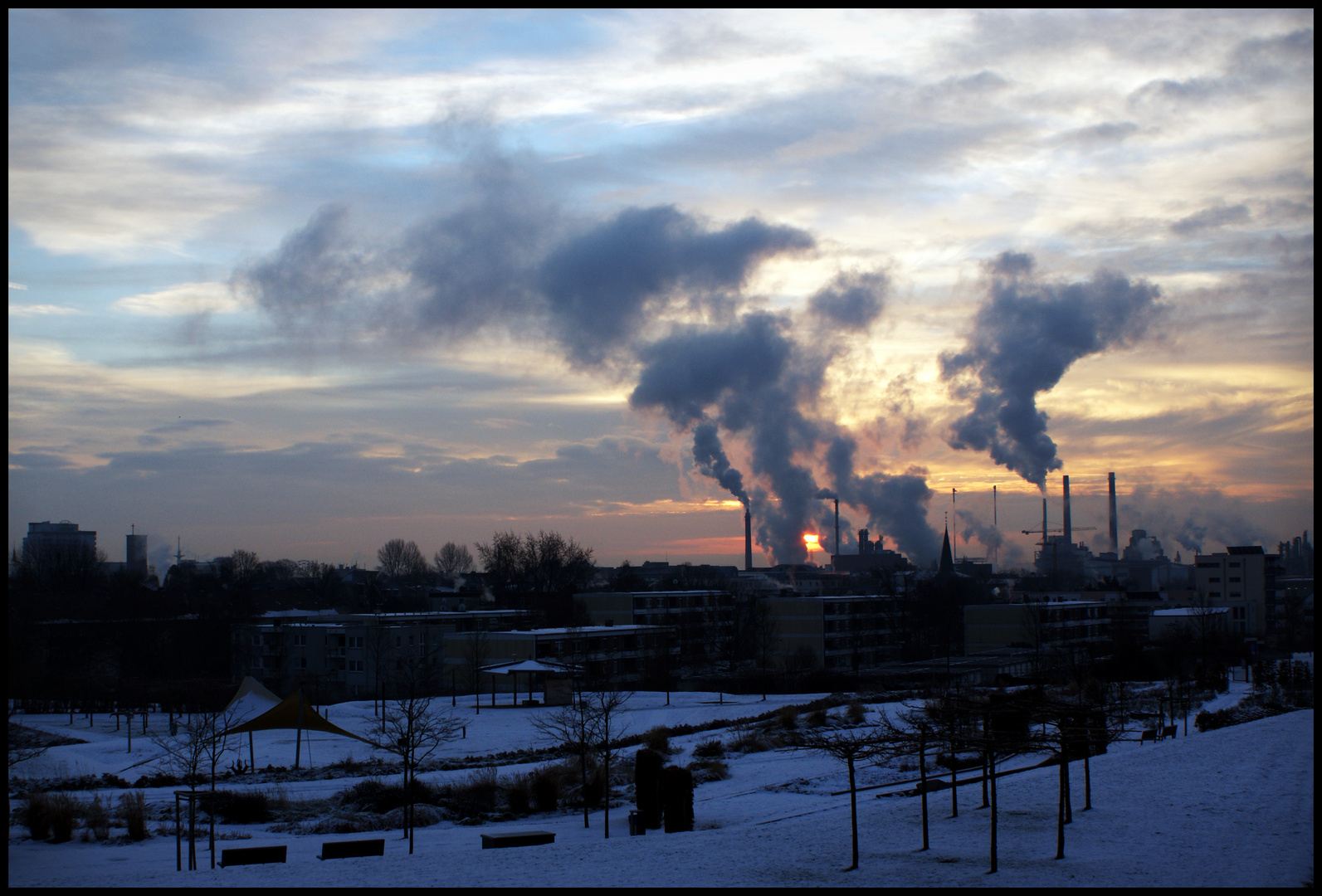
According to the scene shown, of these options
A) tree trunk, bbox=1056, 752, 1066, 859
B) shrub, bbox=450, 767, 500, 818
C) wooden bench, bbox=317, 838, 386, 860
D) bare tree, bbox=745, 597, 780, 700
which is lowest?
bare tree, bbox=745, 597, 780, 700

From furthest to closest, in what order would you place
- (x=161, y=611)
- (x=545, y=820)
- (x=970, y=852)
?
1. (x=161, y=611)
2. (x=545, y=820)
3. (x=970, y=852)

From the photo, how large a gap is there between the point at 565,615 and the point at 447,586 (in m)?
70.6

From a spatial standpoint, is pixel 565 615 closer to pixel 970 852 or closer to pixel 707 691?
pixel 707 691

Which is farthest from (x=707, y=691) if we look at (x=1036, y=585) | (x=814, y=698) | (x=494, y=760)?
(x=1036, y=585)

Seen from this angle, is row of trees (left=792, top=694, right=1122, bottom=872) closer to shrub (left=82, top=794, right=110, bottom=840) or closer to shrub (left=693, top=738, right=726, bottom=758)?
shrub (left=693, top=738, right=726, bottom=758)

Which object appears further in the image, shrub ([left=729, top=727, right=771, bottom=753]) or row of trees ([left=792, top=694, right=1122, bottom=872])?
shrub ([left=729, top=727, right=771, bottom=753])

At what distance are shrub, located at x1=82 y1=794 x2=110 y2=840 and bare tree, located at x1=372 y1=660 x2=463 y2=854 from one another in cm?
556

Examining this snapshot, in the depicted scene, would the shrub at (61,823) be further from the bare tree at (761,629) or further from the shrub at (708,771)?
the bare tree at (761,629)

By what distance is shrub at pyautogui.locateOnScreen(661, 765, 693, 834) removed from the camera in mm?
20031

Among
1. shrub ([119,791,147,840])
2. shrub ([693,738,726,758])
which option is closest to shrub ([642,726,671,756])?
shrub ([693,738,726,758])

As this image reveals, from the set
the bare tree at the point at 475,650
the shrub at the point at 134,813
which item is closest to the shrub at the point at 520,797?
the shrub at the point at 134,813

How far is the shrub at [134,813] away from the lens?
66.9 feet

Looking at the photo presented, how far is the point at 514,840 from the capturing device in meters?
18.7

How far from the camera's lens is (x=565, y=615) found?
8356cm
